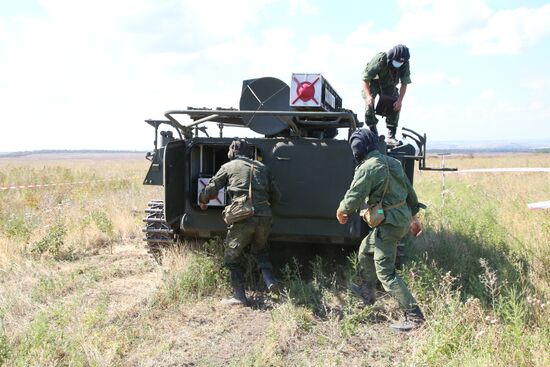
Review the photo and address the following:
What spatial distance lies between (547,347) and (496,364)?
1.70 ft

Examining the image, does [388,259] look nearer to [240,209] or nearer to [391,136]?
[240,209]

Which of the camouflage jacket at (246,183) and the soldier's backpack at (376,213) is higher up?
the camouflage jacket at (246,183)

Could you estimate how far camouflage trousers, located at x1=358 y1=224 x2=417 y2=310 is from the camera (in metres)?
4.88

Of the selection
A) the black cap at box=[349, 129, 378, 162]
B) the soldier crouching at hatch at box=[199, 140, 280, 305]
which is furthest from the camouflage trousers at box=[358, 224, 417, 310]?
the soldier crouching at hatch at box=[199, 140, 280, 305]

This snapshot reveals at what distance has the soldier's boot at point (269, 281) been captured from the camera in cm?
562

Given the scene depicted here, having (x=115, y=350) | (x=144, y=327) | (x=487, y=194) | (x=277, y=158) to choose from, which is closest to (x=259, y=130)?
(x=277, y=158)

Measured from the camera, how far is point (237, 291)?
5.70 metres

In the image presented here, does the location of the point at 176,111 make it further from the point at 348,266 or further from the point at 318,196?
the point at 348,266

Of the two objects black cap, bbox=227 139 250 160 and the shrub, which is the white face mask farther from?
the shrub

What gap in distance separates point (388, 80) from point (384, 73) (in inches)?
5.7

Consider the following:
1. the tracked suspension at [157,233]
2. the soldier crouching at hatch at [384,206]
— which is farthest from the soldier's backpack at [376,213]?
the tracked suspension at [157,233]

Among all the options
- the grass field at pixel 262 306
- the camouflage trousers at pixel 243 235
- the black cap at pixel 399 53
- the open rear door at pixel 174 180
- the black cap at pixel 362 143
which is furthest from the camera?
the black cap at pixel 399 53

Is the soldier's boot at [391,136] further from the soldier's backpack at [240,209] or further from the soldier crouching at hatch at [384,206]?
the soldier's backpack at [240,209]

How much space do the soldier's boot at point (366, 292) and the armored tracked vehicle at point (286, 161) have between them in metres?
0.64
